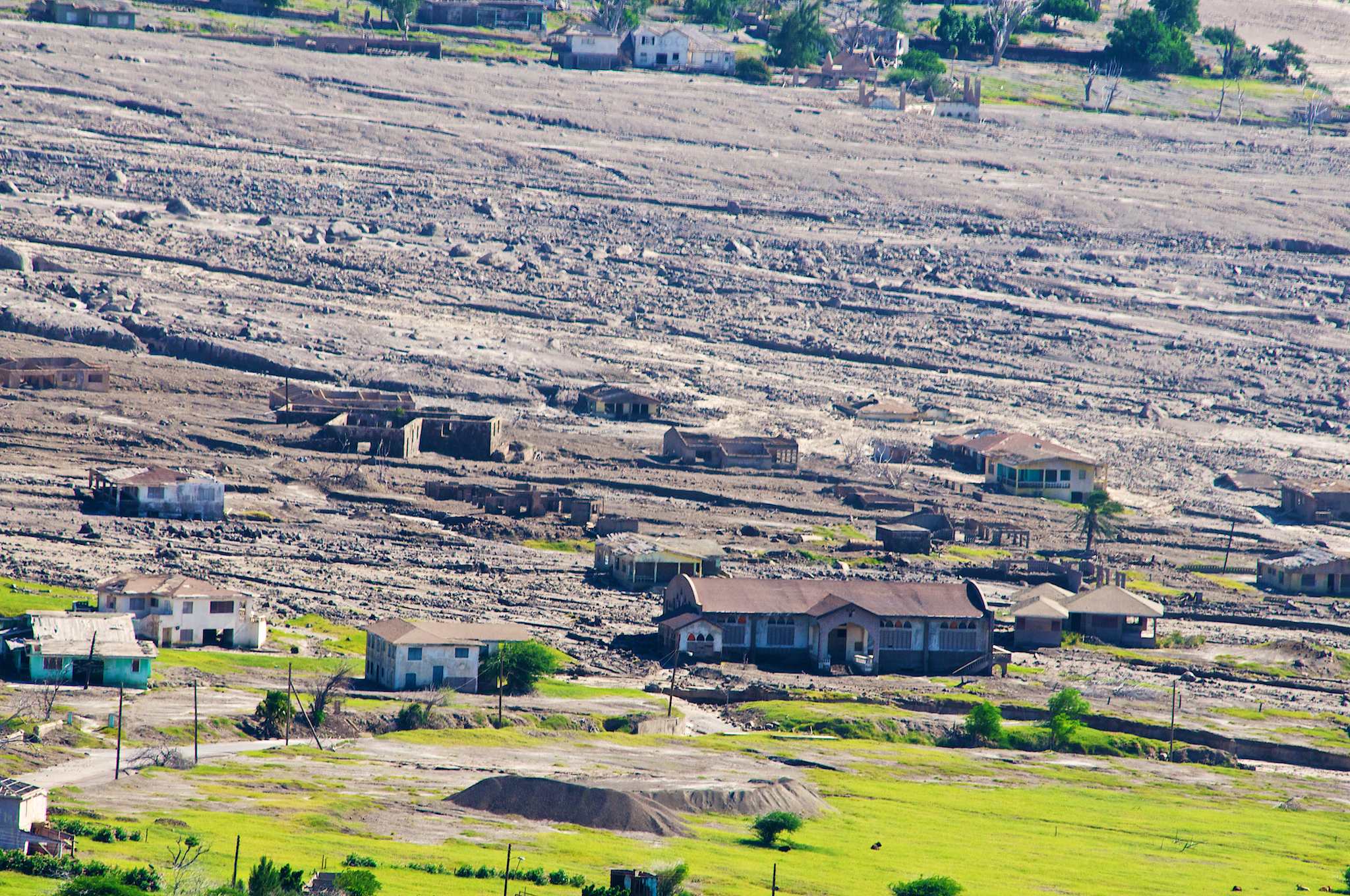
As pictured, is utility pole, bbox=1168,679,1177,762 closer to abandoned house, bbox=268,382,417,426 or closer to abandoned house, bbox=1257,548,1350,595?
abandoned house, bbox=1257,548,1350,595

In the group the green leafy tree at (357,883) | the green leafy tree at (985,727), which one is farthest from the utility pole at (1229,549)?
the green leafy tree at (357,883)

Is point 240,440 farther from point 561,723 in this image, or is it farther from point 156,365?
point 561,723

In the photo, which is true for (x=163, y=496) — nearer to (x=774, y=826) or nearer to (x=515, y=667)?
(x=515, y=667)

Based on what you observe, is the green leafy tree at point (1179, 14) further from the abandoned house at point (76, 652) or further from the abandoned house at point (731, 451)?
the abandoned house at point (76, 652)

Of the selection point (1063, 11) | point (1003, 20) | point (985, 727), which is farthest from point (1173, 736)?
point (1063, 11)

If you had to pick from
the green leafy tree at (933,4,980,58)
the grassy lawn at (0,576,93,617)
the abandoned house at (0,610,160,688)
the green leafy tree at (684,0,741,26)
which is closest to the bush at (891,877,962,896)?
the abandoned house at (0,610,160,688)
